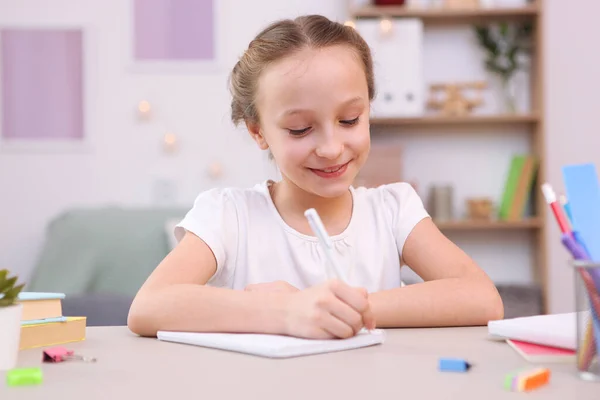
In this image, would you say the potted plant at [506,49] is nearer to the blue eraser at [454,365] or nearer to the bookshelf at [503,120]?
the bookshelf at [503,120]

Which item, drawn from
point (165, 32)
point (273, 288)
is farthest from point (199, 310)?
point (165, 32)

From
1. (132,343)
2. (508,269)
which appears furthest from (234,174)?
(132,343)

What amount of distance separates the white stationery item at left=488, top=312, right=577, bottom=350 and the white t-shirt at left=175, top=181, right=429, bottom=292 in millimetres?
523

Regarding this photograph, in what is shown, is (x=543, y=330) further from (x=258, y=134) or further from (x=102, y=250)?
(x=102, y=250)

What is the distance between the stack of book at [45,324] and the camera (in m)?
1.03

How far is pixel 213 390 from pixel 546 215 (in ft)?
11.0

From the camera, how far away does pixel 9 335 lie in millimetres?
891

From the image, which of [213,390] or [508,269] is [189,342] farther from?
[508,269]

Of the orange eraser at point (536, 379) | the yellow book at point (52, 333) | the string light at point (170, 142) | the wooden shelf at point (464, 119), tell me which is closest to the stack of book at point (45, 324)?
the yellow book at point (52, 333)

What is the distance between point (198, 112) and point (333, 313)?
10.5 feet

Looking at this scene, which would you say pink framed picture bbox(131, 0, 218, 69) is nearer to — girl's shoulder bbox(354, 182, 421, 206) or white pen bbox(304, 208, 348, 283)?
girl's shoulder bbox(354, 182, 421, 206)

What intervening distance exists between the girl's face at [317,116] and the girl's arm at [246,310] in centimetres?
28

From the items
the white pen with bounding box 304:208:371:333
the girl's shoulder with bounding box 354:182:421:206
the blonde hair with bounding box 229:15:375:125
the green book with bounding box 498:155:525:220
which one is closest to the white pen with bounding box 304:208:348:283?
the white pen with bounding box 304:208:371:333

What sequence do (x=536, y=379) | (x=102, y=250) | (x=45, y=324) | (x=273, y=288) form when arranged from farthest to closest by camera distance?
(x=102, y=250), (x=273, y=288), (x=45, y=324), (x=536, y=379)
